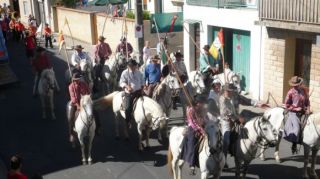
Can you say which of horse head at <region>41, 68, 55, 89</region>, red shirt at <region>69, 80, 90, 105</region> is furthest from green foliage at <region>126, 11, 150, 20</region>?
red shirt at <region>69, 80, 90, 105</region>

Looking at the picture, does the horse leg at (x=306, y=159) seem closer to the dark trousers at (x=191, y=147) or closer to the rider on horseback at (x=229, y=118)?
the rider on horseback at (x=229, y=118)

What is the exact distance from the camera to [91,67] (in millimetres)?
18953

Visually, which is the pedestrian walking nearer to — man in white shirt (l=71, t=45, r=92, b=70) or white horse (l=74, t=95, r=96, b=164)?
man in white shirt (l=71, t=45, r=92, b=70)

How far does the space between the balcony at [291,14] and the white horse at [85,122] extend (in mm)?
7676

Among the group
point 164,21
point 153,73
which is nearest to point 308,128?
point 153,73

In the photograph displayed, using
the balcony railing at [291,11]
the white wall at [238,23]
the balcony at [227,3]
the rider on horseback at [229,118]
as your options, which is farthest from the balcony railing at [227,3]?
the rider on horseback at [229,118]

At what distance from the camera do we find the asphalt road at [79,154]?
11.7 metres

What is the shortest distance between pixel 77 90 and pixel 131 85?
1677 millimetres

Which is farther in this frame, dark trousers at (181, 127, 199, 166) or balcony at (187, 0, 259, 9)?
balcony at (187, 0, 259, 9)

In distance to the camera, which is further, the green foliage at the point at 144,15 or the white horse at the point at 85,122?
the green foliage at the point at 144,15

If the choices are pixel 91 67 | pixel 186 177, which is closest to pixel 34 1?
pixel 91 67

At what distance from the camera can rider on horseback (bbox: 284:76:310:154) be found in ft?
35.9

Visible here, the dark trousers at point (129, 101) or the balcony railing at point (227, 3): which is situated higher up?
the balcony railing at point (227, 3)

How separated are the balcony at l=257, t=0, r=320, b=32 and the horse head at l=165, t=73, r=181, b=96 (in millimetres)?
4508
